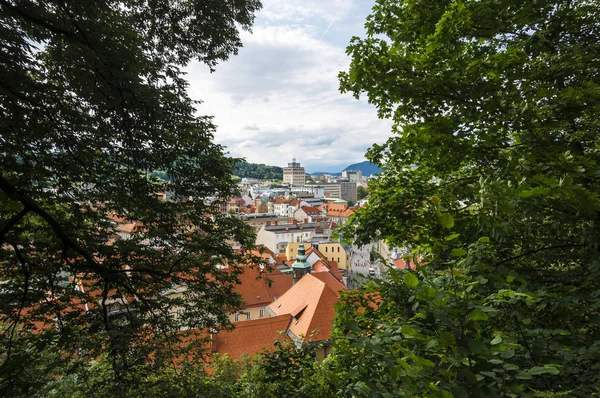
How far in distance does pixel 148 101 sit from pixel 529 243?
4723 millimetres

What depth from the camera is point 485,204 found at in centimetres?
200

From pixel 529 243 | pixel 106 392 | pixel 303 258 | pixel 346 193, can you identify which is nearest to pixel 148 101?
pixel 106 392

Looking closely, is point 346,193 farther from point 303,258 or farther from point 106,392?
point 106,392

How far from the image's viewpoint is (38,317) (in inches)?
174

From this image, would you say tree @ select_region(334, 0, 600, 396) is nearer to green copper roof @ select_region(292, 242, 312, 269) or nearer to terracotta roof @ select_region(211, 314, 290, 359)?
terracotta roof @ select_region(211, 314, 290, 359)

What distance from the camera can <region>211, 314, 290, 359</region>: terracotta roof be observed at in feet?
56.6

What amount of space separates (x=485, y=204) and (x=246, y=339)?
59.0 feet

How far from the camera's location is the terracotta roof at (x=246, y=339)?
56.6 ft

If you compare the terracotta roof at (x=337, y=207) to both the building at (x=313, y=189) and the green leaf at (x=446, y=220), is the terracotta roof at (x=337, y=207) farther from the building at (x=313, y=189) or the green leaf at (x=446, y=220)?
the green leaf at (x=446, y=220)

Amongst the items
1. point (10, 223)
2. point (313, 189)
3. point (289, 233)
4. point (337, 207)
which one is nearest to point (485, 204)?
point (10, 223)

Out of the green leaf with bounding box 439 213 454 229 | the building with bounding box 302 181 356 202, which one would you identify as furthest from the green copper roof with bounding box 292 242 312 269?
the building with bounding box 302 181 356 202

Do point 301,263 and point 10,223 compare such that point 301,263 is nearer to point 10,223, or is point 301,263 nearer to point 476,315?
point 10,223

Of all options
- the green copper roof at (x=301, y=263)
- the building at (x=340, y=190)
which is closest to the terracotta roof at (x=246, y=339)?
the green copper roof at (x=301, y=263)

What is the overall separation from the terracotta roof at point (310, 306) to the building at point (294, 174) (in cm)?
16926
